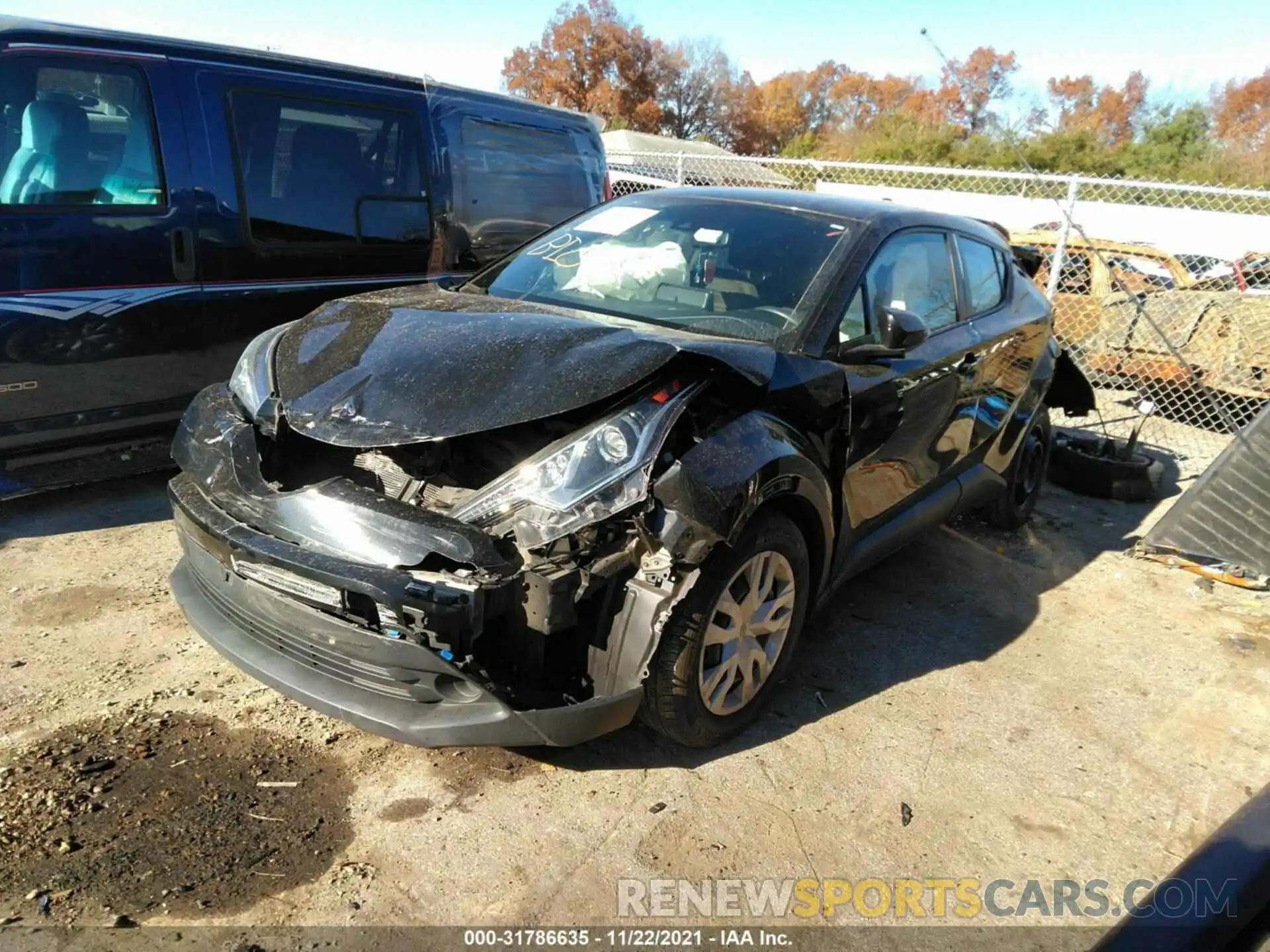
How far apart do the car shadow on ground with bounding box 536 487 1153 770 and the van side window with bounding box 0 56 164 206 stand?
3.21m

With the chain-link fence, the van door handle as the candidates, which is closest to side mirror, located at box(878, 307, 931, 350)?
the van door handle

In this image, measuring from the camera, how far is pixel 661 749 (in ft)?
9.92

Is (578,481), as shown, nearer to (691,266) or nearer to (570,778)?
(570,778)

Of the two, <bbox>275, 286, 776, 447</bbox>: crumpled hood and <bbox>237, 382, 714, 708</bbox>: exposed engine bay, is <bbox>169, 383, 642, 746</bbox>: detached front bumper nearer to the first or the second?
<bbox>237, 382, 714, 708</bbox>: exposed engine bay

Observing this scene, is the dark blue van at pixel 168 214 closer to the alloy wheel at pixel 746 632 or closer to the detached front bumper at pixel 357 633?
the detached front bumper at pixel 357 633

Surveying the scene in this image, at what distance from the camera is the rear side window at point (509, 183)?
5.56 m

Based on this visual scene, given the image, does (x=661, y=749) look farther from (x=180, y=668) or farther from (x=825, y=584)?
(x=180, y=668)

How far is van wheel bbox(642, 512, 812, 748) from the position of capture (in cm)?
265

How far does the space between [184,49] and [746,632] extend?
3.78 meters

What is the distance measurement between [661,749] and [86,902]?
1.63 m

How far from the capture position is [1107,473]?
240 inches

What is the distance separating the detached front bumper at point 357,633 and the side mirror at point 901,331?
157 cm

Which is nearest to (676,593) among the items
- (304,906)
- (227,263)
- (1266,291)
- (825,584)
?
(825,584)

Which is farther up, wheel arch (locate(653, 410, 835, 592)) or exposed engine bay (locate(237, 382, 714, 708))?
wheel arch (locate(653, 410, 835, 592))
